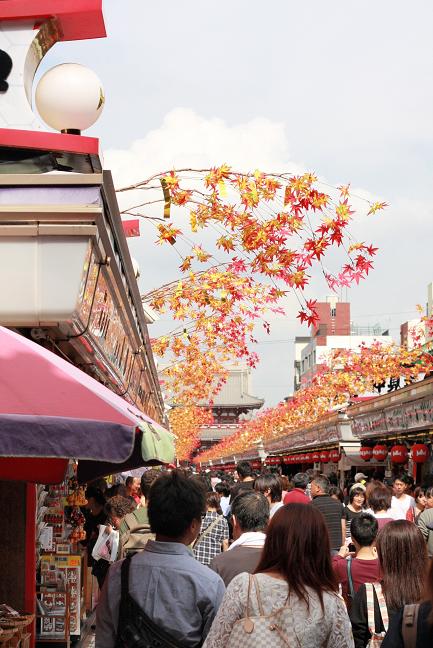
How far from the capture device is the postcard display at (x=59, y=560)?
10906 mm

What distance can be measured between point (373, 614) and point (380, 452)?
69.4 feet

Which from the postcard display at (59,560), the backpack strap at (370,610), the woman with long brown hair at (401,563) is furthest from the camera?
the postcard display at (59,560)

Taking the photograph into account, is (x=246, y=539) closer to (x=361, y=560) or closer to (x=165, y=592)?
(x=361, y=560)

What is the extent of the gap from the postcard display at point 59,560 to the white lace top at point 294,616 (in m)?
6.62

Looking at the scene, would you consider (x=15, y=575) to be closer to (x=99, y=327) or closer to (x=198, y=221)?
(x=99, y=327)

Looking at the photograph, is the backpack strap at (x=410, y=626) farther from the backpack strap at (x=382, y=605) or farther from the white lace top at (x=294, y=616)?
the backpack strap at (x=382, y=605)

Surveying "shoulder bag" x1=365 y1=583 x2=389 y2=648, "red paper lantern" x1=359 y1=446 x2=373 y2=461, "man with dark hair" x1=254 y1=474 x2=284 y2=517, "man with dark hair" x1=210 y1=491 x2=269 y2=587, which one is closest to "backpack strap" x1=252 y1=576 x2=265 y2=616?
"shoulder bag" x1=365 y1=583 x2=389 y2=648

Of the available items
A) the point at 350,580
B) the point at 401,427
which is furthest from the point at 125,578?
the point at 401,427

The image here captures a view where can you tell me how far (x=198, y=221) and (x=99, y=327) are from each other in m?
4.54

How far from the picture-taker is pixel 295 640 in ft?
13.4

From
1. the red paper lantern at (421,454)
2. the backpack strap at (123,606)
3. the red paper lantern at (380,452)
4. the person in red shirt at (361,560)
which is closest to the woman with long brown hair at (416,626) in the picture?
the backpack strap at (123,606)

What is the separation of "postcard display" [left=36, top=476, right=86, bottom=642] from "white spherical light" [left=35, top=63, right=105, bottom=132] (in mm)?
4165

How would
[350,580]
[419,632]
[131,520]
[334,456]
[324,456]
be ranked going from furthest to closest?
[324,456]
[334,456]
[131,520]
[350,580]
[419,632]

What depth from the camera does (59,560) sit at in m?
11.4
